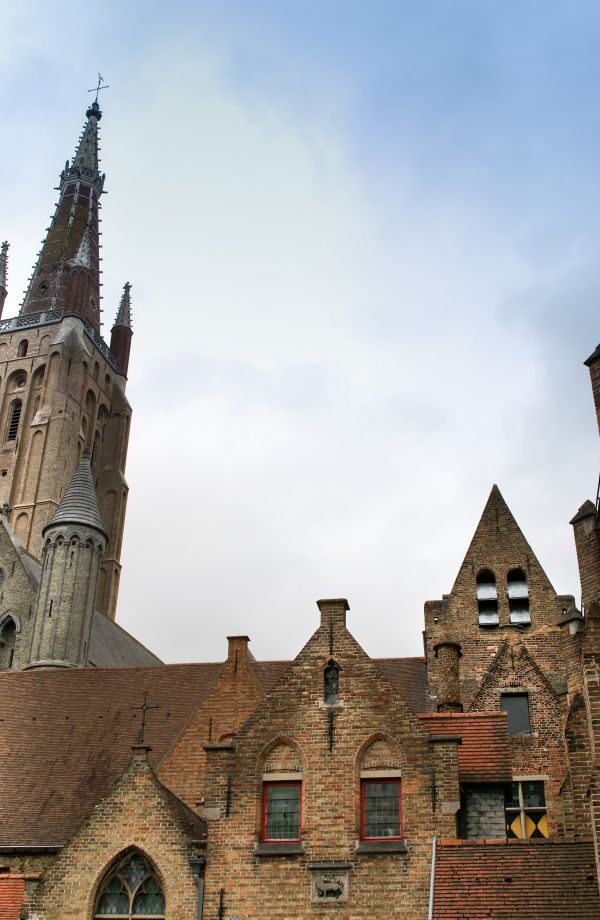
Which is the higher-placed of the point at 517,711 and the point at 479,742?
the point at 517,711

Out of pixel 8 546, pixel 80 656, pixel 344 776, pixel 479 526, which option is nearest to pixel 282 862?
pixel 344 776

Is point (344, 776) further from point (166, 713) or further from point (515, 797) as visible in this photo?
point (166, 713)

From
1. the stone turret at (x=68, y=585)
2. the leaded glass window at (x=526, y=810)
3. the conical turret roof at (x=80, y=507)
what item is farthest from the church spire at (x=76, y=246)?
the leaded glass window at (x=526, y=810)

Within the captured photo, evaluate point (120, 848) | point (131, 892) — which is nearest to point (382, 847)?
point (131, 892)

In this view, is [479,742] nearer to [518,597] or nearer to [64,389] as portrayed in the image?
[518,597]

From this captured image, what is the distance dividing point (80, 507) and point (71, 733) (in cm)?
2184

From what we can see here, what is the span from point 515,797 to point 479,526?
6925mm

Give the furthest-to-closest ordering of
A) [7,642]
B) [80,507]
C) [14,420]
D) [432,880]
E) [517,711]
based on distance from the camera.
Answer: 1. [14,420]
2. [80,507]
3. [7,642]
4. [517,711]
5. [432,880]

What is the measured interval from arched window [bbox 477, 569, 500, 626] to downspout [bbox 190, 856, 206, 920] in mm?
9387

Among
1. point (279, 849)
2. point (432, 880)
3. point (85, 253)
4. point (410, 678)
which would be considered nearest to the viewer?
→ point (432, 880)

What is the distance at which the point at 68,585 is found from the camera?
4319 centimetres

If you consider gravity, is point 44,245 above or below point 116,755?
above

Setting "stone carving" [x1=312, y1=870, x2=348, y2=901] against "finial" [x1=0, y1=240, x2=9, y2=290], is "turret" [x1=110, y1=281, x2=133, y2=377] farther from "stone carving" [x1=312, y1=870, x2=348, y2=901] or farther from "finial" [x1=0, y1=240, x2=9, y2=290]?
"stone carving" [x1=312, y1=870, x2=348, y2=901]

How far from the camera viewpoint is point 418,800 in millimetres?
17750
